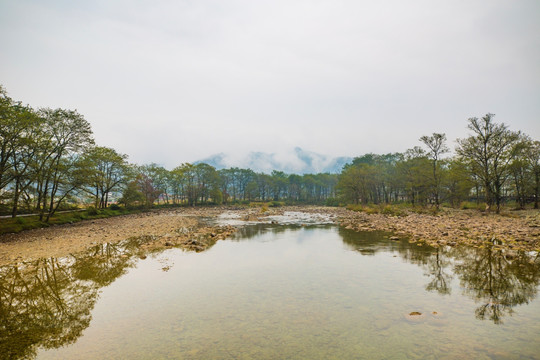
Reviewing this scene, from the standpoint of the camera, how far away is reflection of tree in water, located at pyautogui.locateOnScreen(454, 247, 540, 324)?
697 centimetres

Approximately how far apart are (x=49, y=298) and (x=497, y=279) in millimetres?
15918

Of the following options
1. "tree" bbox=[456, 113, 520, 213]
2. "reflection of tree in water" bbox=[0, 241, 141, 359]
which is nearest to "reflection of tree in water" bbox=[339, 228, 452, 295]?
"reflection of tree in water" bbox=[0, 241, 141, 359]

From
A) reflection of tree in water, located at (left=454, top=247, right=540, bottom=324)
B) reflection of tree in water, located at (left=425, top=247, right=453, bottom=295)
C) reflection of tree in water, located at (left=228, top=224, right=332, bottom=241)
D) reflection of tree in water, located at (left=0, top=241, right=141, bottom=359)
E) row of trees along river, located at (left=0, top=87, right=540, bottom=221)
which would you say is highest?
row of trees along river, located at (left=0, top=87, right=540, bottom=221)

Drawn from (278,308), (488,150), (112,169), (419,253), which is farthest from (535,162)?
(112,169)

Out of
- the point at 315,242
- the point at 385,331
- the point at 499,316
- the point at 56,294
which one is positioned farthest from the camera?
the point at 315,242

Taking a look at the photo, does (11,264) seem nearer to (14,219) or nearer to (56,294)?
(56,294)

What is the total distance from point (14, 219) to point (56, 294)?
26371 mm

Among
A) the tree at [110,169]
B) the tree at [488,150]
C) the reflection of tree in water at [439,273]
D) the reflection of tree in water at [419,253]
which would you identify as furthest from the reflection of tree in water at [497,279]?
the tree at [110,169]

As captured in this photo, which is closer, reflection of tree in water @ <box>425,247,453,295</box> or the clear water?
the clear water

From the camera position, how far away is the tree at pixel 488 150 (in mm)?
31547

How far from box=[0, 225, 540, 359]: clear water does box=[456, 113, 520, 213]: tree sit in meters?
26.8

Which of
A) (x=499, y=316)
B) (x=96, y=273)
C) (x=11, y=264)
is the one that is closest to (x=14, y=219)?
(x=11, y=264)

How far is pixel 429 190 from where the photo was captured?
147ft

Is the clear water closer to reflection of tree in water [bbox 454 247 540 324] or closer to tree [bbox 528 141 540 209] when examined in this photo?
reflection of tree in water [bbox 454 247 540 324]
